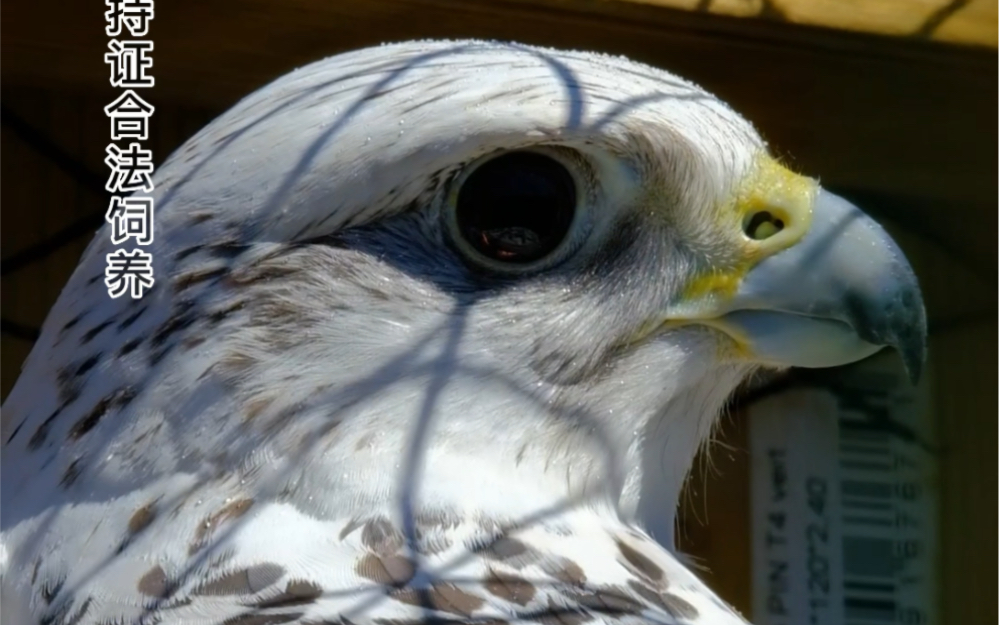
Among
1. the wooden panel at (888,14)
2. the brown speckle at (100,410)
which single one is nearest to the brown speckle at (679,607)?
the brown speckle at (100,410)

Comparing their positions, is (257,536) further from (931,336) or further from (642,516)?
(931,336)

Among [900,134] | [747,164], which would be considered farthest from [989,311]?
[747,164]

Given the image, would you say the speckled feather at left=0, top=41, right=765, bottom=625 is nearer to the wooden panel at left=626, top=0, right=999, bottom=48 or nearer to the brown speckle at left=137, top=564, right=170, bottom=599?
the brown speckle at left=137, top=564, right=170, bottom=599
